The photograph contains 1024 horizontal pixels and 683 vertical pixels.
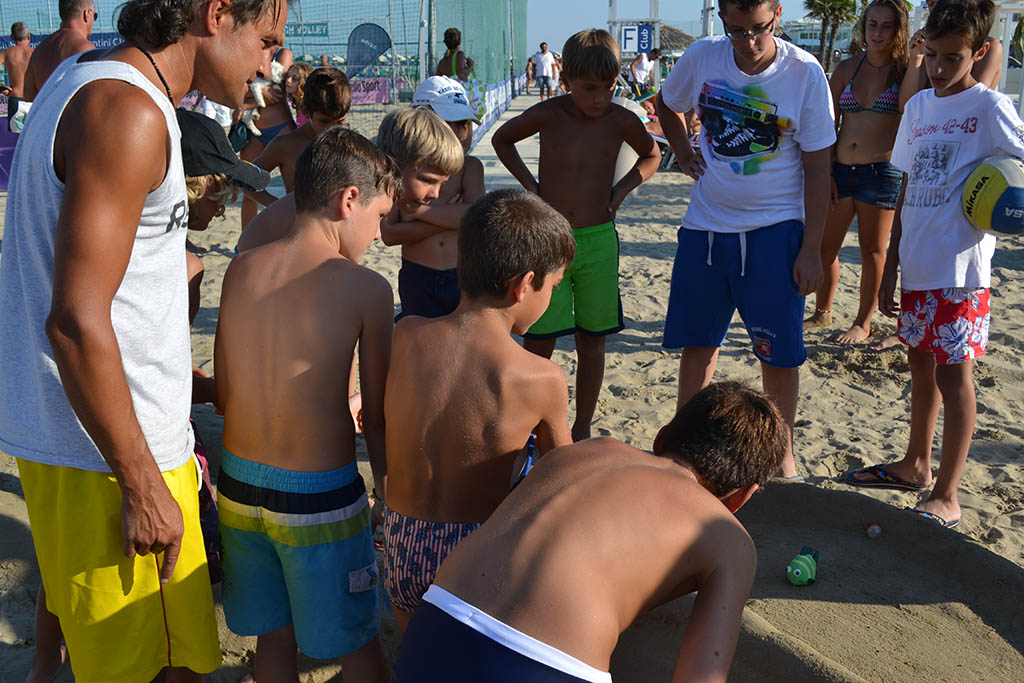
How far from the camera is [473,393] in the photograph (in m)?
2.03

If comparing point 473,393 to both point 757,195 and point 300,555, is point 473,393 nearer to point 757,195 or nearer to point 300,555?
point 300,555

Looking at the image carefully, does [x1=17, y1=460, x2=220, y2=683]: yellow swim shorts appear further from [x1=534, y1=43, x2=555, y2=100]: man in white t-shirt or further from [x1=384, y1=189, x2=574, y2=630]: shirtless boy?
[x1=534, y1=43, x2=555, y2=100]: man in white t-shirt

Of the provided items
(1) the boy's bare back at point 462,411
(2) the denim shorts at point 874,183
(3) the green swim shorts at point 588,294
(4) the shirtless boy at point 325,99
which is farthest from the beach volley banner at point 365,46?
(1) the boy's bare back at point 462,411

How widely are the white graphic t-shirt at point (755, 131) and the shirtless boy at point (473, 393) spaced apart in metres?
1.54

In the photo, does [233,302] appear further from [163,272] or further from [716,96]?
[716,96]

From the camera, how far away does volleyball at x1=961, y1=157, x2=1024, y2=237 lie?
2998 millimetres

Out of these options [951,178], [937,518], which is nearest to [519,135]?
[951,178]

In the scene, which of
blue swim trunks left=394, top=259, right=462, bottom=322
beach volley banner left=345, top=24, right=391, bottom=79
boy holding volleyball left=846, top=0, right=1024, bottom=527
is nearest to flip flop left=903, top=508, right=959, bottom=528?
boy holding volleyball left=846, top=0, right=1024, bottom=527

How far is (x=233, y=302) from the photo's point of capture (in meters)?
2.12

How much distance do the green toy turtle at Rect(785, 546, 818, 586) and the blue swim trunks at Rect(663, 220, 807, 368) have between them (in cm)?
81

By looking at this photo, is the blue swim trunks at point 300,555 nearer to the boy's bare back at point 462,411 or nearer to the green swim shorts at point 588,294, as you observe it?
the boy's bare back at point 462,411

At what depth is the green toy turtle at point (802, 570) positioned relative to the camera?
2.95 metres

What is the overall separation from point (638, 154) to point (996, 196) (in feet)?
5.23

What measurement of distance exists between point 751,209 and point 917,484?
4.53 feet
